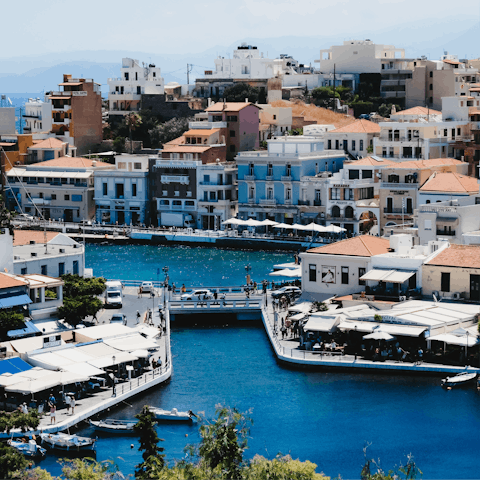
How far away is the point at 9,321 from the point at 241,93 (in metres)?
74.4

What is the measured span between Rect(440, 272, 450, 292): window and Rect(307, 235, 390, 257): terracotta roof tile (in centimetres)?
396

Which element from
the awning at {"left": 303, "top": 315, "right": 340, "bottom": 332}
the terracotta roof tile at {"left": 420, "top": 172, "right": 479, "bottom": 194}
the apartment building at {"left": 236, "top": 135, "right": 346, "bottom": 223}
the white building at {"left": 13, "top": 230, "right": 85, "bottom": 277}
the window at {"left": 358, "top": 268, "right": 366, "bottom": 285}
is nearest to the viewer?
the awning at {"left": 303, "top": 315, "right": 340, "bottom": 332}

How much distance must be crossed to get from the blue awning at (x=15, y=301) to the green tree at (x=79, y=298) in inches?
78.8

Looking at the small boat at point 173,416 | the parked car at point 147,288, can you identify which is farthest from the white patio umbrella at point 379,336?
the parked car at point 147,288

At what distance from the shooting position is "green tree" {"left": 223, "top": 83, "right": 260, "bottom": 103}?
117 m

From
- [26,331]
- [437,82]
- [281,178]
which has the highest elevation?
[437,82]

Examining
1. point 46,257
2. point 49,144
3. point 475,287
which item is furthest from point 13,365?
point 49,144

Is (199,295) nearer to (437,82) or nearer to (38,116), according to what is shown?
(437,82)

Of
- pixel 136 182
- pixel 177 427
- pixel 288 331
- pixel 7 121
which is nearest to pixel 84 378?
pixel 177 427

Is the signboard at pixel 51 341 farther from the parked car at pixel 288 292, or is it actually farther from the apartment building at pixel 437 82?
the apartment building at pixel 437 82

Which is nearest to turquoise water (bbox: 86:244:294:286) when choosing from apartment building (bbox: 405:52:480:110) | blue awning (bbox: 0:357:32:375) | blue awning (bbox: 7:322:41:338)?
blue awning (bbox: 7:322:41:338)

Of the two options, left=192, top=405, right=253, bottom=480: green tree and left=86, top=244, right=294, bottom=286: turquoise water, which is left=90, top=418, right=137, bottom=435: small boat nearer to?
left=192, top=405, right=253, bottom=480: green tree

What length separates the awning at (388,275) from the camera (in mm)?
50875

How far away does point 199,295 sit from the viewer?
2311 inches
